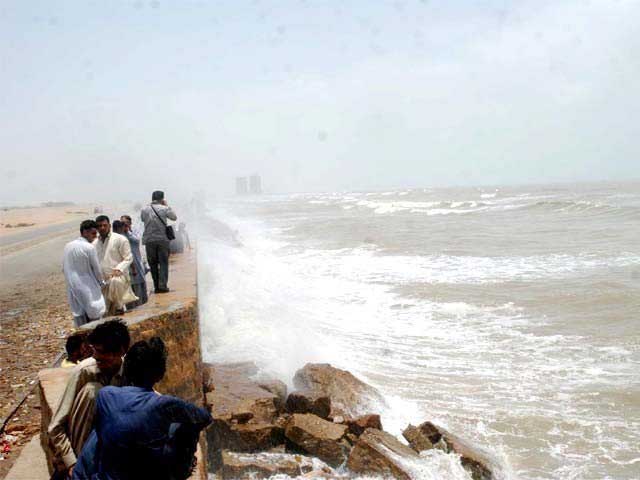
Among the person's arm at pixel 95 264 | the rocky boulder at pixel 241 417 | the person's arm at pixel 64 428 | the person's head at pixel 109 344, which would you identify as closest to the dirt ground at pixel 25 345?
the person's arm at pixel 95 264

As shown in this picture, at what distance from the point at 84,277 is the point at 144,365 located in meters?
2.94

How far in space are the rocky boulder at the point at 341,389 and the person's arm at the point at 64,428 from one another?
3818 millimetres

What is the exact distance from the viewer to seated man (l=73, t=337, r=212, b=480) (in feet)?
6.73

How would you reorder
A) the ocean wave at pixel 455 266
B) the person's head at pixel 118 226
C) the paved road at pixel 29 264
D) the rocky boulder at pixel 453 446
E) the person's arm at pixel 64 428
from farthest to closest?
the ocean wave at pixel 455 266 → the paved road at pixel 29 264 → the person's head at pixel 118 226 → the rocky boulder at pixel 453 446 → the person's arm at pixel 64 428

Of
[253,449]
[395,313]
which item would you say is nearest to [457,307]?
[395,313]

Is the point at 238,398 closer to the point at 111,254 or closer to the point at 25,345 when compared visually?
the point at 111,254

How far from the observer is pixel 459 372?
293 inches

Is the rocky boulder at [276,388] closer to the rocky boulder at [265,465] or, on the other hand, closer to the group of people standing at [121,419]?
the rocky boulder at [265,465]

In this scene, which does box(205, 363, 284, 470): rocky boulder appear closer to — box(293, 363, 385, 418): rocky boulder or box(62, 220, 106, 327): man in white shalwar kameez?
box(293, 363, 385, 418): rocky boulder

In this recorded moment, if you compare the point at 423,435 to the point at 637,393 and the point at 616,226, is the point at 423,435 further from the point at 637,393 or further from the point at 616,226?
the point at 616,226

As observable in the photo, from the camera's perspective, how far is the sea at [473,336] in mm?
5746

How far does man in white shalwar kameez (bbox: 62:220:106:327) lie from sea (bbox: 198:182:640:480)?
3.04m

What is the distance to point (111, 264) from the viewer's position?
5.34 meters

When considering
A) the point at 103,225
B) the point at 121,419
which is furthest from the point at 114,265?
the point at 121,419
